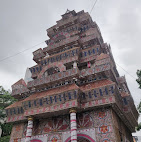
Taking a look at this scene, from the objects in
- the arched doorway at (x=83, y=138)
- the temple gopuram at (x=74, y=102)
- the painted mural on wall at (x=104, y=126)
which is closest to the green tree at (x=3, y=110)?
A: the temple gopuram at (x=74, y=102)

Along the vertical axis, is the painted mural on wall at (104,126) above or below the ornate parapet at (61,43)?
below

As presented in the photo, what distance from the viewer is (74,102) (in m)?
10.5

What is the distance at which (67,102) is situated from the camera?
10883 mm

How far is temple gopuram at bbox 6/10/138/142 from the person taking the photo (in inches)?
410

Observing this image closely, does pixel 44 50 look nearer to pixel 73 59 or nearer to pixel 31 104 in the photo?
pixel 73 59

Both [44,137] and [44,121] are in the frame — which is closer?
[44,137]

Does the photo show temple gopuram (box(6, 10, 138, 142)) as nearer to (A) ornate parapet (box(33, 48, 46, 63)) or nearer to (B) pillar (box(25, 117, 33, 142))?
(B) pillar (box(25, 117, 33, 142))

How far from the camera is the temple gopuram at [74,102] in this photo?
1041 cm

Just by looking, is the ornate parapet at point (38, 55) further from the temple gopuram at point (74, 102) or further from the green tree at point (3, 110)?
the green tree at point (3, 110)

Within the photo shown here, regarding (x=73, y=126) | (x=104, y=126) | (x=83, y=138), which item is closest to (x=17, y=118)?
(x=73, y=126)

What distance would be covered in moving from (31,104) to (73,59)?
226 inches

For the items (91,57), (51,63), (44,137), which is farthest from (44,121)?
(91,57)

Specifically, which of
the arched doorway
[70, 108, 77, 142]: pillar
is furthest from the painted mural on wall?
[70, 108, 77, 142]: pillar

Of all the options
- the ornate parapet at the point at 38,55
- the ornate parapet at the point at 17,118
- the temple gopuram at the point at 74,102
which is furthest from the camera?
the ornate parapet at the point at 38,55
